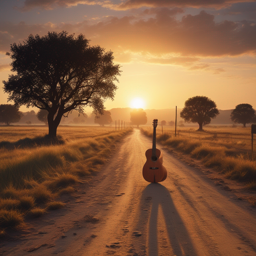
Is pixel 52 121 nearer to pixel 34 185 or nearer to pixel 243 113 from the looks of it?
pixel 34 185

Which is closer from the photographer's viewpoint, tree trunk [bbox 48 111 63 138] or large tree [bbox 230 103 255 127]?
tree trunk [bbox 48 111 63 138]

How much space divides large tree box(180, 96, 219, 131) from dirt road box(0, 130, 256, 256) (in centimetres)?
6357

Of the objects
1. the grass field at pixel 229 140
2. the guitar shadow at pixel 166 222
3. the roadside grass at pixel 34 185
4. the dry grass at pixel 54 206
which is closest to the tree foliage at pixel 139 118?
the grass field at pixel 229 140

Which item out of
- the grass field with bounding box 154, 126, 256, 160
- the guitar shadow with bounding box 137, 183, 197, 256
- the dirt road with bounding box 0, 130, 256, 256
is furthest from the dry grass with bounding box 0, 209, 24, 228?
the grass field with bounding box 154, 126, 256, 160

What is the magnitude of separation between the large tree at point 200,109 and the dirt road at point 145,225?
6357 centimetres

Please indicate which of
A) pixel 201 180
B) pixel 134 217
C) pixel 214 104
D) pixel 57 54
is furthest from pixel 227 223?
pixel 214 104

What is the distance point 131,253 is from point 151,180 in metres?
4.61

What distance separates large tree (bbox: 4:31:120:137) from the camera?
22562 millimetres

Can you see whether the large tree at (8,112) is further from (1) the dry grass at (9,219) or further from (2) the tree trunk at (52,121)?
(1) the dry grass at (9,219)

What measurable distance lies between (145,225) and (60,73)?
22.5 metres

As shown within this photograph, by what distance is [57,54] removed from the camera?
22.5 meters

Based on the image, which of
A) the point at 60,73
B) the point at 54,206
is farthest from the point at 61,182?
the point at 60,73

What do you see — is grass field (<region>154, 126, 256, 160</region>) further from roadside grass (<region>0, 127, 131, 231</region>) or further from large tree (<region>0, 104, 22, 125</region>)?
large tree (<region>0, 104, 22, 125</region>)

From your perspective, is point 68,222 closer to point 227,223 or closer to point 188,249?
point 188,249
